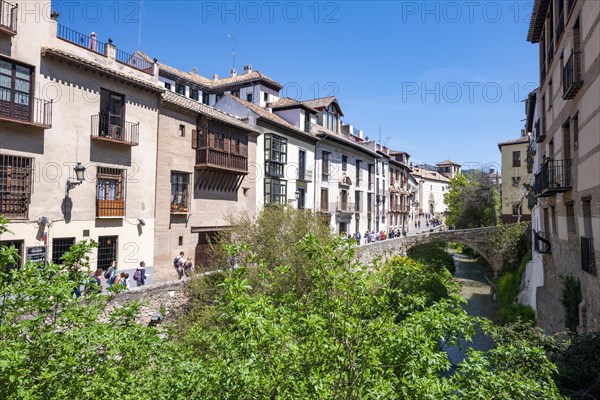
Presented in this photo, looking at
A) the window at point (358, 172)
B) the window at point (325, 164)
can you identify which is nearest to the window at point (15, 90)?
the window at point (325, 164)

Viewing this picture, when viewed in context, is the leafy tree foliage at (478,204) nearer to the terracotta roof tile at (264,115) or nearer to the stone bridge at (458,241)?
the stone bridge at (458,241)

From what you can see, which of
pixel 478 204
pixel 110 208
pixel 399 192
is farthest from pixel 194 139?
pixel 478 204

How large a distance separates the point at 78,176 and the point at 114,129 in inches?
115

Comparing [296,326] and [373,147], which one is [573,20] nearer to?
[296,326]

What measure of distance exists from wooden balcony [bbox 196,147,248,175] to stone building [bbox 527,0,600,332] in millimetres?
15349

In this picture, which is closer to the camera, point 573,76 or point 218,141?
point 573,76

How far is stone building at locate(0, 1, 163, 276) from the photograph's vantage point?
1371 centimetres

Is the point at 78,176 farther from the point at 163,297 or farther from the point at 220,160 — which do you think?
the point at 220,160

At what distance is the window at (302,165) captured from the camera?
29.8m

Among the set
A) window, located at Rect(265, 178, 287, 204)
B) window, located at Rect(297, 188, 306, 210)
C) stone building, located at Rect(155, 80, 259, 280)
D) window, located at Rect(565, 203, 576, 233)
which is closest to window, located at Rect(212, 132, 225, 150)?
stone building, located at Rect(155, 80, 259, 280)

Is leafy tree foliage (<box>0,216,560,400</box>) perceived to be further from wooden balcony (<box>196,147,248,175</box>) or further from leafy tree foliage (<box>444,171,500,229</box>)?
leafy tree foliage (<box>444,171,500,229</box>)

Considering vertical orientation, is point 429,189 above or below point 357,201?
above

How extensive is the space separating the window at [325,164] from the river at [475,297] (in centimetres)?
1423

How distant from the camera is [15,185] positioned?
13766mm
